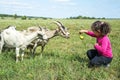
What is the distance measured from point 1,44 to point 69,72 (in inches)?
142

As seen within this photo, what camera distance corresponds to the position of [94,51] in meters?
8.84

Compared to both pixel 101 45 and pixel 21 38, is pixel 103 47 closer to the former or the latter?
pixel 101 45

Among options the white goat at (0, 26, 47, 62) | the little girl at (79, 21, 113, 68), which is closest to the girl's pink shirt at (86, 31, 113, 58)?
the little girl at (79, 21, 113, 68)

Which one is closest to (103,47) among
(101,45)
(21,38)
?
(101,45)

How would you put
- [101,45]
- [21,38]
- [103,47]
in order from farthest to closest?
1. [21,38]
2. [101,45]
3. [103,47]

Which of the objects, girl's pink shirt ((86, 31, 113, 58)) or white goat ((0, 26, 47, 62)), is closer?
girl's pink shirt ((86, 31, 113, 58))

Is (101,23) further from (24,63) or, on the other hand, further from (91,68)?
(24,63)

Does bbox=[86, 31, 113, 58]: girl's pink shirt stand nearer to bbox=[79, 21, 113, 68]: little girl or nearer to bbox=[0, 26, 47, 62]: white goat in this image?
bbox=[79, 21, 113, 68]: little girl

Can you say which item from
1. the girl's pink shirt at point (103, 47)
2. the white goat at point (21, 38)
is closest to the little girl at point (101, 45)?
the girl's pink shirt at point (103, 47)

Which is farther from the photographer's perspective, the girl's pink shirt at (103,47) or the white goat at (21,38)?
the white goat at (21,38)

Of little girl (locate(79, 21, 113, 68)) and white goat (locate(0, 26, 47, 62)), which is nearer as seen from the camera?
little girl (locate(79, 21, 113, 68))

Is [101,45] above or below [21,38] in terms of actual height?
above

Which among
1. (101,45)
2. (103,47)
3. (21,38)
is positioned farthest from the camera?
(21,38)

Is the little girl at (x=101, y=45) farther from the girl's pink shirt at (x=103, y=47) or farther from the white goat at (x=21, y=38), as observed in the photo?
the white goat at (x=21, y=38)
